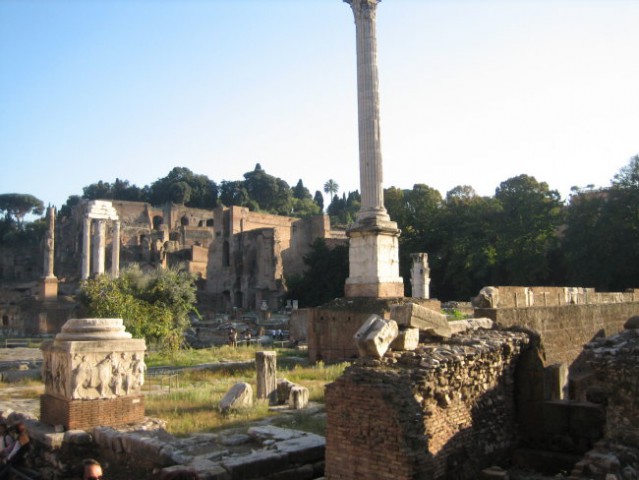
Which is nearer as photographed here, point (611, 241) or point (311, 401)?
point (311, 401)

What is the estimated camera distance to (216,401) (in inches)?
403

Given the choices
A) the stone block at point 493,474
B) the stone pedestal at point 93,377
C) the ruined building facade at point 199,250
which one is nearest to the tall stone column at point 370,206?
the stone pedestal at point 93,377

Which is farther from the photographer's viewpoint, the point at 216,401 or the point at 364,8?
the point at 364,8

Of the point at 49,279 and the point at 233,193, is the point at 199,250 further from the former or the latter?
the point at 49,279

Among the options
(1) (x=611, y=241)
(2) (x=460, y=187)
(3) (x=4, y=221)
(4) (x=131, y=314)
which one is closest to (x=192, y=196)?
(3) (x=4, y=221)

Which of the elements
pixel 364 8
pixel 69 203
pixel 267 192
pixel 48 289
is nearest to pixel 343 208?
pixel 267 192

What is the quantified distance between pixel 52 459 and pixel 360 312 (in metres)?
7.57

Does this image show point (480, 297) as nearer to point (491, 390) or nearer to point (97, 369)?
point (491, 390)

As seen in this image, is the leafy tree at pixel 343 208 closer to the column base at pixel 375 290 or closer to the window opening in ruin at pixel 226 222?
the window opening in ruin at pixel 226 222

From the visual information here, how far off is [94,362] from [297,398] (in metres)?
3.28

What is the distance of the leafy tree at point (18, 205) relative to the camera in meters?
103

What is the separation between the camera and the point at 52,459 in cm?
739

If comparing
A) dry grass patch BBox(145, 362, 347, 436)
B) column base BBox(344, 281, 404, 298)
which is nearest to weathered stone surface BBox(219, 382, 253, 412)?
dry grass patch BBox(145, 362, 347, 436)

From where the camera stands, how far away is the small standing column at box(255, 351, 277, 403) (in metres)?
10.6
